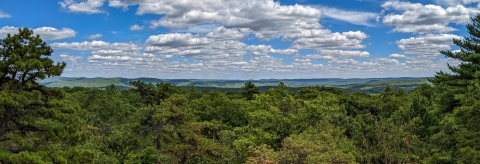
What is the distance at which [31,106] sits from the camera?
15.6 m

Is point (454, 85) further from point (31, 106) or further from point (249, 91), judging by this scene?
point (249, 91)

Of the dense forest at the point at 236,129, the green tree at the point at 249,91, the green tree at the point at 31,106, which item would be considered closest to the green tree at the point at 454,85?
the dense forest at the point at 236,129

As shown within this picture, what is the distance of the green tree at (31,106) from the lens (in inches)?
568

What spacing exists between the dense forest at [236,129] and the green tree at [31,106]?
38 millimetres

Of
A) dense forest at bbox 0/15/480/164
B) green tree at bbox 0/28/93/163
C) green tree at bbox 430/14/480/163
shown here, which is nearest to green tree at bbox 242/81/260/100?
dense forest at bbox 0/15/480/164

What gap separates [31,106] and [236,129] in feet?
56.1

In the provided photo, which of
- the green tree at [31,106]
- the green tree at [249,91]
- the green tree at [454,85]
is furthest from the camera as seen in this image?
the green tree at [249,91]

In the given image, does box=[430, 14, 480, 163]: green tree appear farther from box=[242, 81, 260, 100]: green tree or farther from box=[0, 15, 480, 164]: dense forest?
box=[242, 81, 260, 100]: green tree

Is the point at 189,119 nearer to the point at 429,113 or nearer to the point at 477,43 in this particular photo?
the point at 429,113

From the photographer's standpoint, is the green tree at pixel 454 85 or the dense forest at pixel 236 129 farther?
the green tree at pixel 454 85

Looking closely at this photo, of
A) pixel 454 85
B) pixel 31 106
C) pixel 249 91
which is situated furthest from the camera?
pixel 249 91

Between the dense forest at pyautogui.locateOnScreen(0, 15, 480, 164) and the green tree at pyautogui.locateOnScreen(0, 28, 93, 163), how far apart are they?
0.04 metres

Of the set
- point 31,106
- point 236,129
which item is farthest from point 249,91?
point 31,106

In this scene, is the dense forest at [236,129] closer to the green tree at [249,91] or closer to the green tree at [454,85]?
the green tree at [454,85]
